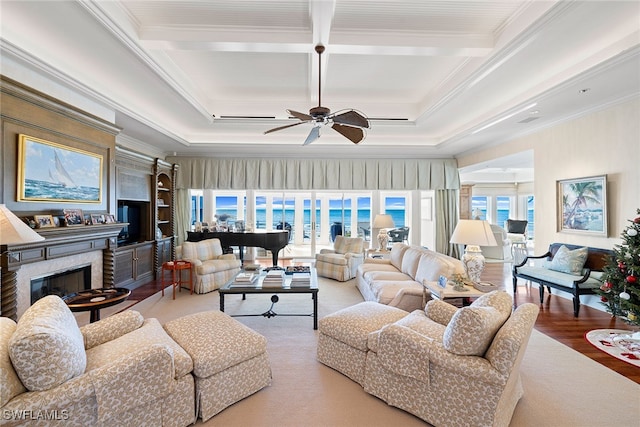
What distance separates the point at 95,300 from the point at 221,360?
1.45m

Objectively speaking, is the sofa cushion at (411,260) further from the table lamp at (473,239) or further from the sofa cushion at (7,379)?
the sofa cushion at (7,379)

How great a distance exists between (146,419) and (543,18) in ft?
13.2

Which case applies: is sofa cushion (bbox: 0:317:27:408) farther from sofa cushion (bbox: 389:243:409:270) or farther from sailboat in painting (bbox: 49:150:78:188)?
sofa cushion (bbox: 389:243:409:270)

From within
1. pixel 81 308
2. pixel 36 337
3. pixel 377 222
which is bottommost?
pixel 81 308

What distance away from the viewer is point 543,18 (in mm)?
2391

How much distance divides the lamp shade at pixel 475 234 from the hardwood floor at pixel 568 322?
1202 millimetres

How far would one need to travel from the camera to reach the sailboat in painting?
3.06 m

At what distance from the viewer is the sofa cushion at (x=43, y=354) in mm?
1347

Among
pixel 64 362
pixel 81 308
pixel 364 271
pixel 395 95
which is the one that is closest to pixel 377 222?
pixel 364 271

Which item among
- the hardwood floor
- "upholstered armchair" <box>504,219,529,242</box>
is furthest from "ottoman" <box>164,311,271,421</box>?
"upholstered armchair" <box>504,219,529,242</box>

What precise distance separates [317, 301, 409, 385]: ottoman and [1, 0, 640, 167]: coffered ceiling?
2582mm

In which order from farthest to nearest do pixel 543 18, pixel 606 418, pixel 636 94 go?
pixel 636 94 < pixel 543 18 < pixel 606 418

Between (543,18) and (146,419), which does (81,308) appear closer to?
(146,419)

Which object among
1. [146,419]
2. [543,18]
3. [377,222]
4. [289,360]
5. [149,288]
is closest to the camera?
[146,419]
